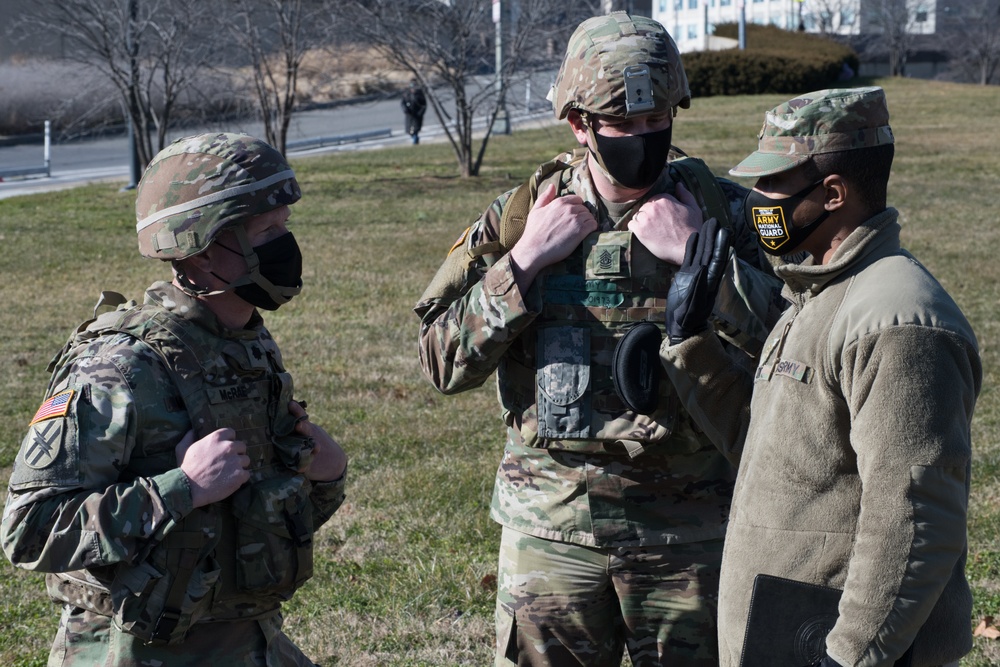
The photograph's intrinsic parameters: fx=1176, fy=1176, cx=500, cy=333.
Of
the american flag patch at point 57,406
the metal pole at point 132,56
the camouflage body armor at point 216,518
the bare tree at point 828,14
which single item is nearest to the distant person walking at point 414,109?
the metal pole at point 132,56

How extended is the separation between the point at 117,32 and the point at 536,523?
1816 cm

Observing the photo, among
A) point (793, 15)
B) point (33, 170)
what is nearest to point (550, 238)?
point (33, 170)

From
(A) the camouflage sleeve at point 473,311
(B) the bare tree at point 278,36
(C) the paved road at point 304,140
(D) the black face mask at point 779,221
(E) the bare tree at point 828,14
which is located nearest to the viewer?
(D) the black face mask at point 779,221

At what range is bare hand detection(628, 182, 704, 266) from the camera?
2.98 meters

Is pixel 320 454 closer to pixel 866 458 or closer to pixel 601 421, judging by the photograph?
pixel 601 421

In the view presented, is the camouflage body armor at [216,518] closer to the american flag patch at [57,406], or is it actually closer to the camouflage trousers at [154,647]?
the camouflage trousers at [154,647]

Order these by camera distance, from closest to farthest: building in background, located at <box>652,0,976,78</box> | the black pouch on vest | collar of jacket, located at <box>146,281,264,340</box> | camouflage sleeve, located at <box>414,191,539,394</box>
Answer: collar of jacket, located at <box>146,281,264,340</box>, the black pouch on vest, camouflage sleeve, located at <box>414,191,539,394</box>, building in background, located at <box>652,0,976,78</box>

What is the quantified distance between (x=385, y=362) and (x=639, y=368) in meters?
6.38

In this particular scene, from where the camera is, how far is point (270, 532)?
2746 millimetres

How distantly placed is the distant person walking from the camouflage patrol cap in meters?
22.9

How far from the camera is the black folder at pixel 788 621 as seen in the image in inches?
89.4

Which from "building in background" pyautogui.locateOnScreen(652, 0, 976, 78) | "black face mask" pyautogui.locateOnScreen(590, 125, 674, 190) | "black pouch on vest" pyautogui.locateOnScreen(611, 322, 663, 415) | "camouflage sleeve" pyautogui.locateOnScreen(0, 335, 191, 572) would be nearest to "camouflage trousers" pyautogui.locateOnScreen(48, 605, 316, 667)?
"camouflage sleeve" pyautogui.locateOnScreen(0, 335, 191, 572)

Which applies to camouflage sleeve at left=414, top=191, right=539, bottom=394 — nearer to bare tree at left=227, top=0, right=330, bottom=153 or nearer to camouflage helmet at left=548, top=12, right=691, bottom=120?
camouflage helmet at left=548, top=12, right=691, bottom=120

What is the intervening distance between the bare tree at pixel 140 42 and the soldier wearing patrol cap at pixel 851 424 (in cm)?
1759
